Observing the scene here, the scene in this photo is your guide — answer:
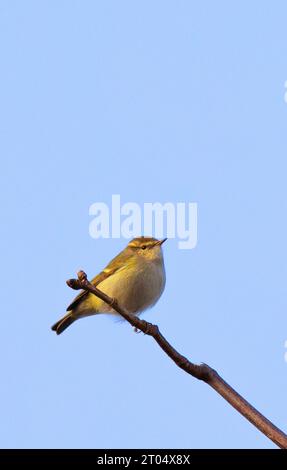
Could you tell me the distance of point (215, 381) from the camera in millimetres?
2906

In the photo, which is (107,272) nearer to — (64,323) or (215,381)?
(64,323)

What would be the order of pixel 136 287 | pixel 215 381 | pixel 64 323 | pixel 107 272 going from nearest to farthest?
pixel 215 381
pixel 136 287
pixel 107 272
pixel 64 323

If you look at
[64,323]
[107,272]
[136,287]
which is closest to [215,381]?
[136,287]

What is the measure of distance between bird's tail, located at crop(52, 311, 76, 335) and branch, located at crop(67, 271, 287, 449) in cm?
508

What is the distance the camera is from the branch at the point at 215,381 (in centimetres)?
244

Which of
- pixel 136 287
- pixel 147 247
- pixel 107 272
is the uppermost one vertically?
pixel 147 247

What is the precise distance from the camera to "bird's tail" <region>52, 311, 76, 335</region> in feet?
Result: 29.3

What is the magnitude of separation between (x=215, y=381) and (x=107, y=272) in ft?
19.8

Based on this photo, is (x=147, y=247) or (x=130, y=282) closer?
(x=130, y=282)

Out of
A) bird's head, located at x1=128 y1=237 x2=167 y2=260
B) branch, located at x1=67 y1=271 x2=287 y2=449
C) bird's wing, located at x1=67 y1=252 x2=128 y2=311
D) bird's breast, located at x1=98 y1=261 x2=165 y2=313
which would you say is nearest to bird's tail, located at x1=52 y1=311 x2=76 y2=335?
bird's wing, located at x1=67 y1=252 x2=128 y2=311

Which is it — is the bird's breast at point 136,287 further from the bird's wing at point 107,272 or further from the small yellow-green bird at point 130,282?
the bird's wing at point 107,272
